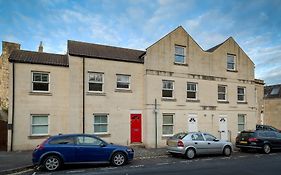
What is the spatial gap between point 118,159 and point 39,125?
25.8 ft

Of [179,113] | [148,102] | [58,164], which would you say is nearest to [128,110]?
[148,102]

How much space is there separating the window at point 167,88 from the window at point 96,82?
504 cm

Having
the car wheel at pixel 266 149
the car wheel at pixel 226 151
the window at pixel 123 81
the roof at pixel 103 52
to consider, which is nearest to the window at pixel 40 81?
the roof at pixel 103 52

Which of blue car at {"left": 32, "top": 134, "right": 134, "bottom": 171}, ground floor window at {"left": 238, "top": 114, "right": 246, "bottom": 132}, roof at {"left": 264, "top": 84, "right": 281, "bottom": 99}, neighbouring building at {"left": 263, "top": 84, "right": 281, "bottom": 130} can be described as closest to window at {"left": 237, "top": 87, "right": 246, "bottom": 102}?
ground floor window at {"left": 238, "top": 114, "right": 246, "bottom": 132}

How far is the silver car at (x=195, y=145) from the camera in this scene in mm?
15859

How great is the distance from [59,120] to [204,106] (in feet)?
38.9

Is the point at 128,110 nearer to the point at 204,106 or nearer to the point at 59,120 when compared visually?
the point at 59,120

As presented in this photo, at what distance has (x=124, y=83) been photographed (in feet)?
69.8

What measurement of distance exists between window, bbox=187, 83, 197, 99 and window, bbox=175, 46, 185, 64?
6.81ft

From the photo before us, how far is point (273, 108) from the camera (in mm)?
40312

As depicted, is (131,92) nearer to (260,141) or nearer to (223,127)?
(223,127)

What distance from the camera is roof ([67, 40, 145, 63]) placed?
788 inches

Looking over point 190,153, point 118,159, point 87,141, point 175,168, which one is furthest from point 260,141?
point 87,141

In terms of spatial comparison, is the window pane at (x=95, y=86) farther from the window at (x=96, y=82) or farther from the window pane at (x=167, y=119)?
the window pane at (x=167, y=119)
